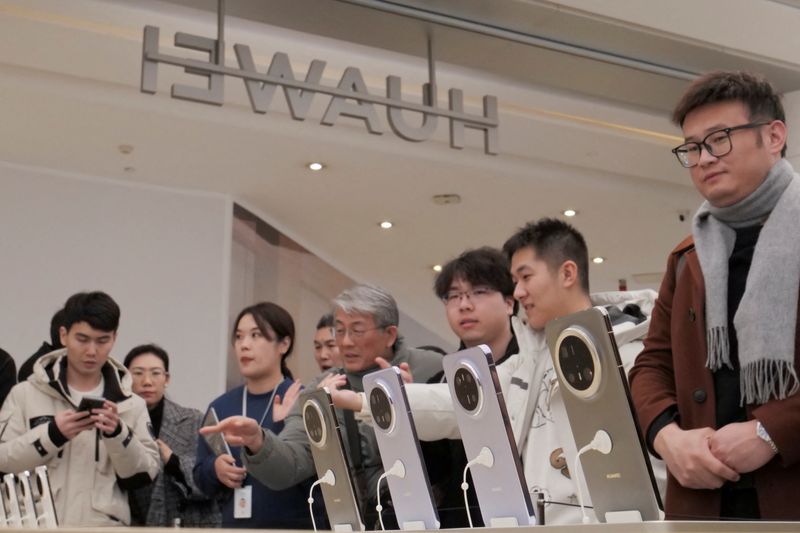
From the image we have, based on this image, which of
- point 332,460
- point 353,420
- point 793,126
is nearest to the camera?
point 332,460

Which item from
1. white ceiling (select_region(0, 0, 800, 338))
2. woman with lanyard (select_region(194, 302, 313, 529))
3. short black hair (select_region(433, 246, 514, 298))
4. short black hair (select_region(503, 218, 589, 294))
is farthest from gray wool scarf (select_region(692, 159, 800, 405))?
white ceiling (select_region(0, 0, 800, 338))

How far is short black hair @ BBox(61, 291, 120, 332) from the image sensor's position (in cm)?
396

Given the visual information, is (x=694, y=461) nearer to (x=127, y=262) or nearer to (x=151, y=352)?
(x=151, y=352)

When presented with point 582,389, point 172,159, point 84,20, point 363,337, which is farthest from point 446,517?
point 172,159

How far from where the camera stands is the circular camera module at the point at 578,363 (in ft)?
4.98

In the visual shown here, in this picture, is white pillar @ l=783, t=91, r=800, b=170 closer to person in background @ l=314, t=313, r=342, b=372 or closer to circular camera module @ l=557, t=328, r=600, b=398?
person in background @ l=314, t=313, r=342, b=372

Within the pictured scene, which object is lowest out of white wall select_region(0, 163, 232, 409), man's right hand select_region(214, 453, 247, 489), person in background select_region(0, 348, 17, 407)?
man's right hand select_region(214, 453, 247, 489)

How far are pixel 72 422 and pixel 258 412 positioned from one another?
0.66 m

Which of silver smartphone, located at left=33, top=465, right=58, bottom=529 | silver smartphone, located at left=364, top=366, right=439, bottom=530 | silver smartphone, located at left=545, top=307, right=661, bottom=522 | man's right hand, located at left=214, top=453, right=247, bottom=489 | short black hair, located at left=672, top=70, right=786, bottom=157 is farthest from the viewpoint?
man's right hand, located at left=214, top=453, right=247, bottom=489

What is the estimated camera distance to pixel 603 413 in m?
1.51

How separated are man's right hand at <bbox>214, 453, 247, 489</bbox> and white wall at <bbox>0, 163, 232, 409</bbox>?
375 centimetres

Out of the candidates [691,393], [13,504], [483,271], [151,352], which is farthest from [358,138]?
[691,393]

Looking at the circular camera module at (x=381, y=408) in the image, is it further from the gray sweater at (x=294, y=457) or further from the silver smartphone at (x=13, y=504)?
the silver smartphone at (x=13, y=504)

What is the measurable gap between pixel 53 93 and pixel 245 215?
2.29m
